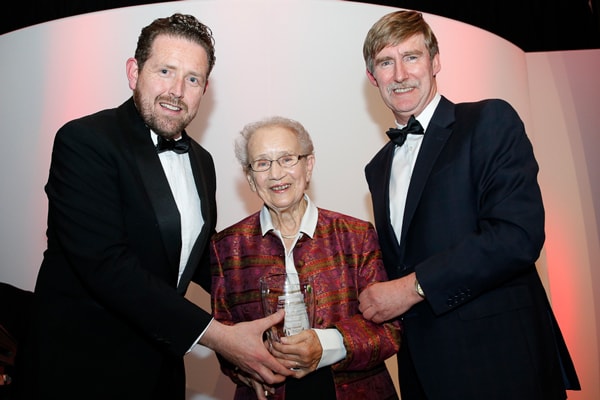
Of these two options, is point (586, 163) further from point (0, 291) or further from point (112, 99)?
point (0, 291)

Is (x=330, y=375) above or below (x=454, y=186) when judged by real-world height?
below

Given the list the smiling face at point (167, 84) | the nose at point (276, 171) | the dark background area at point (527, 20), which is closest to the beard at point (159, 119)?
the smiling face at point (167, 84)

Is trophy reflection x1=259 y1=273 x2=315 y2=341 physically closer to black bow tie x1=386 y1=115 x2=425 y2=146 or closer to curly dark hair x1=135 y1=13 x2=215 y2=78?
black bow tie x1=386 y1=115 x2=425 y2=146

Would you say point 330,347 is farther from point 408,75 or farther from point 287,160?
point 408,75

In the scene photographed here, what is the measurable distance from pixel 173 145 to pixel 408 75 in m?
1.14

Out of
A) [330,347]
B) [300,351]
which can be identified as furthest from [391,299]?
[300,351]

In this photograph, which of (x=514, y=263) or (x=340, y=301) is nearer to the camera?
(x=514, y=263)

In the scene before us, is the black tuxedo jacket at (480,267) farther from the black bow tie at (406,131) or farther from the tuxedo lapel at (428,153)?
the black bow tie at (406,131)

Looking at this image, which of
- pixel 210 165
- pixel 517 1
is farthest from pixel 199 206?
pixel 517 1

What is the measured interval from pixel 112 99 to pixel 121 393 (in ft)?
7.47

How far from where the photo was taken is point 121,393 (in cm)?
226

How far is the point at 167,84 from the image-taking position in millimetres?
2510

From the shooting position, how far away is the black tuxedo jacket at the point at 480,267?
2.18 m

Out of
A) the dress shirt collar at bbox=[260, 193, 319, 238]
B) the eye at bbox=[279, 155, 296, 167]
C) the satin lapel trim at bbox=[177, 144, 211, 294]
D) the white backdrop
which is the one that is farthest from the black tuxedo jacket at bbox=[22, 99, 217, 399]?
the white backdrop
